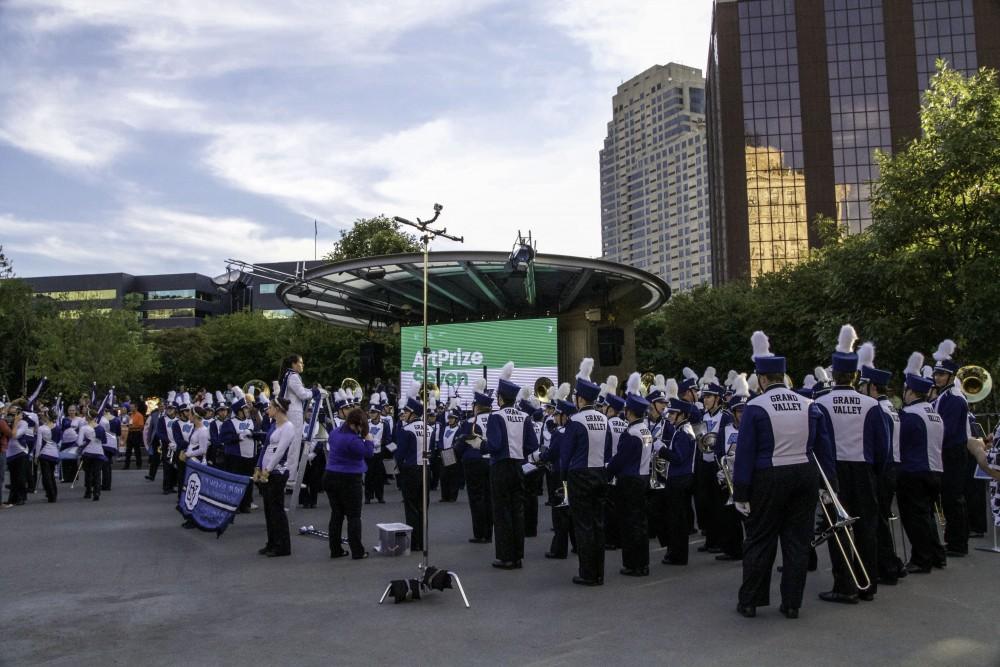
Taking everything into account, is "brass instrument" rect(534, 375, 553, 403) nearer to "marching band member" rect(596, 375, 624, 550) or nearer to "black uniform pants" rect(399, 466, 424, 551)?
"black uniform pants" rect(399, 466, 424, 551)

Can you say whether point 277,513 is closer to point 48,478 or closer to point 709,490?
point 709,490

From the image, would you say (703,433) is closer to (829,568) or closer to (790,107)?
(829,568)

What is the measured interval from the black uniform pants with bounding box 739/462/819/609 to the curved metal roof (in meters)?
15.1

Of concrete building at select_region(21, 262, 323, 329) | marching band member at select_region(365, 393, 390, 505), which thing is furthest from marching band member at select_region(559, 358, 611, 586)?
concrete building at select_region(21, 262, 323, 329)

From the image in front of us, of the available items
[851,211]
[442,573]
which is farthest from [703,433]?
[851,211]

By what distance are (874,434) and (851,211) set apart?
308 ft

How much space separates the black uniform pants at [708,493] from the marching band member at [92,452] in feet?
40.7

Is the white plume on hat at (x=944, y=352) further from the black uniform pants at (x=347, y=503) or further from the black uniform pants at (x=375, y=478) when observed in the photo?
the black uniform pants at (x=375, y=478)

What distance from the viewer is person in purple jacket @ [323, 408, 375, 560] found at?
385 inches

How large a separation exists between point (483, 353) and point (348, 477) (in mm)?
16791

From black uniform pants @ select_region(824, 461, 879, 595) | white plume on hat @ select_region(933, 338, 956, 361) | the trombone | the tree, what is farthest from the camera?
the tree

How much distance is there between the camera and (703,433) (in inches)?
407

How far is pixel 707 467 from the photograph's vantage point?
10.2 metres

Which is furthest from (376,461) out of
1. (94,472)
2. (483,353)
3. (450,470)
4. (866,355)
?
(866,355)
